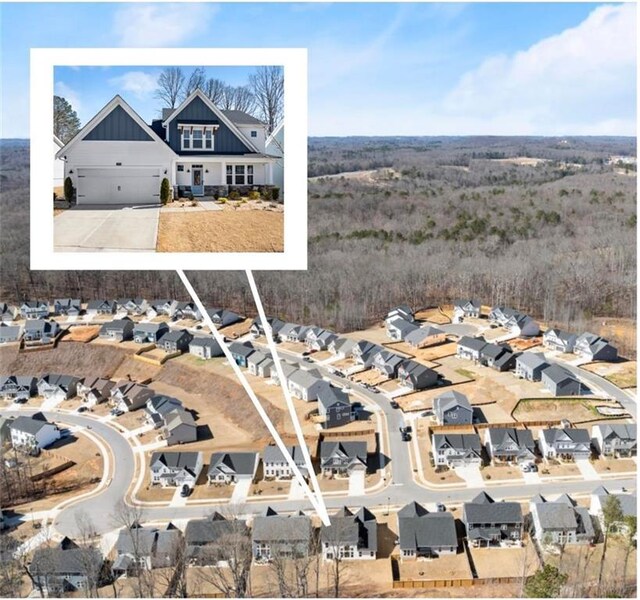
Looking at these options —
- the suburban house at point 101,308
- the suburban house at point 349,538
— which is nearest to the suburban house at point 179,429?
the suburban house at point 349,538

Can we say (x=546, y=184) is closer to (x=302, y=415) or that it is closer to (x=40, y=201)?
(x=302, y=415)

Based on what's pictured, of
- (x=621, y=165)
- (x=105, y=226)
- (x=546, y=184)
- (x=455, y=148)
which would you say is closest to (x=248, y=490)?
(x=105, y=226)

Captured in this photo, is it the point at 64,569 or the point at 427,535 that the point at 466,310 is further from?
the point at 64,569

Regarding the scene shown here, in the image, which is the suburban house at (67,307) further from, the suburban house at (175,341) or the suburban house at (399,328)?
the suburban house at (399,328)

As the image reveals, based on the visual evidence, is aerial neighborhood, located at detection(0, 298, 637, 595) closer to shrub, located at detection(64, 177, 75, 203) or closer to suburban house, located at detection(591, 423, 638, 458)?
suburban house, located at detection(591, 423, 638, 458)

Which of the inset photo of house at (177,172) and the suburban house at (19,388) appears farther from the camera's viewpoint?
the suburban house at (19,388)
